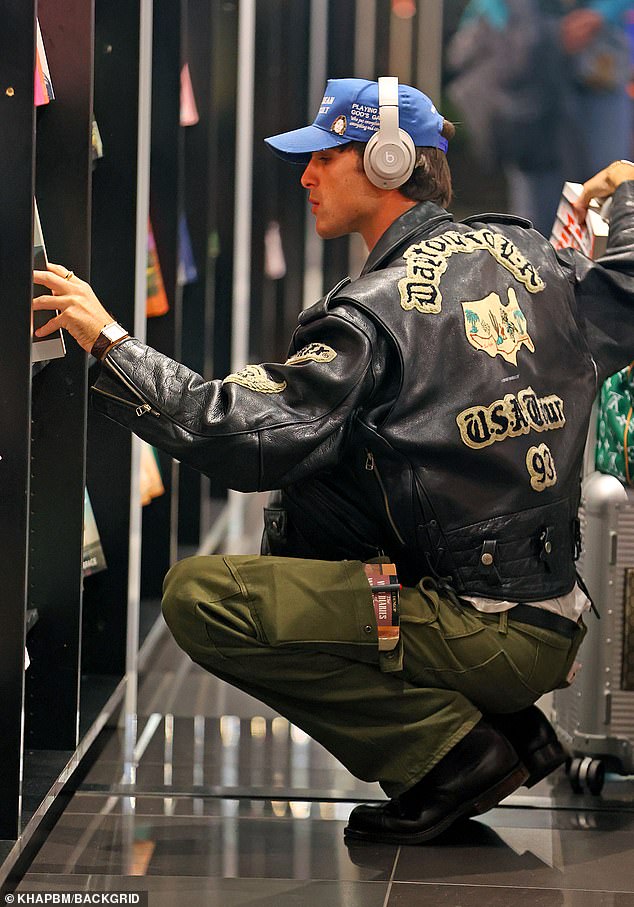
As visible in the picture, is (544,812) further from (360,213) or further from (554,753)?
(360,213)

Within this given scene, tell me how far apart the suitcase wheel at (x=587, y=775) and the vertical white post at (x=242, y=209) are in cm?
275

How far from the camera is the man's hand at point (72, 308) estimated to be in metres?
2.30

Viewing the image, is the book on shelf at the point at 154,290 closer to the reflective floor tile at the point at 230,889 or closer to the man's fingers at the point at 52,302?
the man's fingers at the point at 52,302

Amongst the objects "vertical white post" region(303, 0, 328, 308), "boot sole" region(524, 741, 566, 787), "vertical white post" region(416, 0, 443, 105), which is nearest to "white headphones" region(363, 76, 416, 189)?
"boot sole" region(524, 741, 566, 787)

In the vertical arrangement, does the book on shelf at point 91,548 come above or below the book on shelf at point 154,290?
below

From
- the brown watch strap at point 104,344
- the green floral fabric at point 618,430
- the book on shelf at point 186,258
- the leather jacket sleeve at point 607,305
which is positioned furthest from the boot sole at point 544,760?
the book on shelf at point 186,258

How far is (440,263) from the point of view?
2.52m

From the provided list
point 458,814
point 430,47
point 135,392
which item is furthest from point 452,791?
point 430,47

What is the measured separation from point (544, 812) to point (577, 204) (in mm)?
1252

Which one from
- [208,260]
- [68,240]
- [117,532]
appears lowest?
[117,532]

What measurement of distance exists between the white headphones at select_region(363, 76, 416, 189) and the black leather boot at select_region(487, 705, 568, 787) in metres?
1.04

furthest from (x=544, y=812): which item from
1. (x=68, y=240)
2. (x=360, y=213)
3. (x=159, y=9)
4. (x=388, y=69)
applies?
(x=388, y=69)

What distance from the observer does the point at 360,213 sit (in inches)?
106

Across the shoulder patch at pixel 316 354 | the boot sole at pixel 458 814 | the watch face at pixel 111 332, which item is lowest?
the boot sole at pixel 458 814
